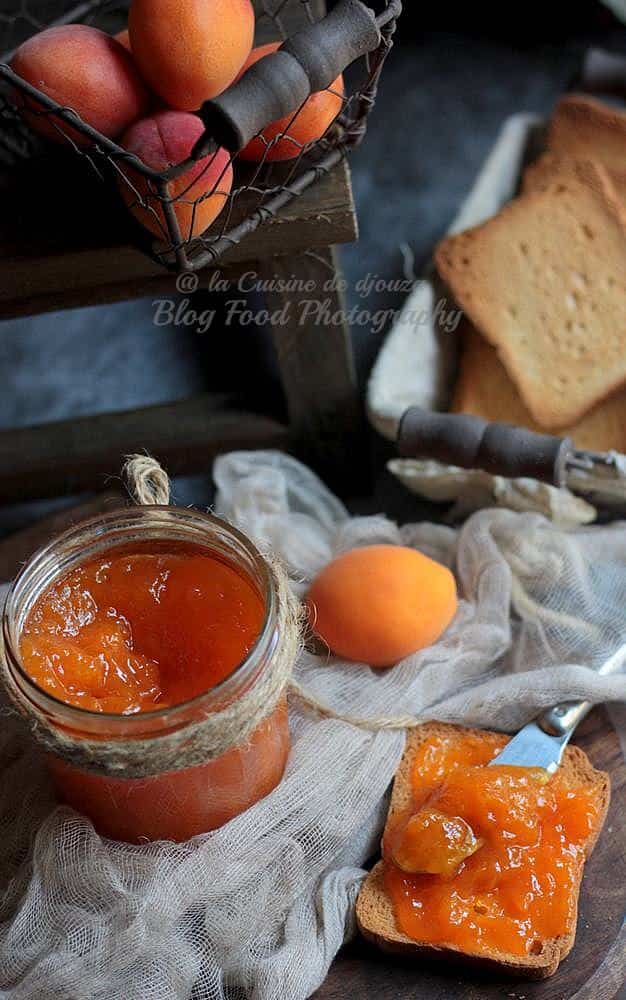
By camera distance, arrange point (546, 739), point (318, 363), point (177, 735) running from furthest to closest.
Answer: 1. point (318, 363)
2. point (546, 739)
3. point (177, 735)

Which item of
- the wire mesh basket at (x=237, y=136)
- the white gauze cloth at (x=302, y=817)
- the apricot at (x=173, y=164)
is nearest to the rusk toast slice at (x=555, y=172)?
the wire mesh basket at (x=237, y=136)

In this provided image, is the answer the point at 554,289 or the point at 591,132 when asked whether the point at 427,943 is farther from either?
the point at 591,132

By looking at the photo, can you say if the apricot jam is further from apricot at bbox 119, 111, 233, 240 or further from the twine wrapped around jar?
apricot at bbox 119, 111, 233, 240

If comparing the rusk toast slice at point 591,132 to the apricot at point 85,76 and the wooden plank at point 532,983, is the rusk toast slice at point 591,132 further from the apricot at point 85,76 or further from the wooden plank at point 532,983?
the wooden plank at point 532,983

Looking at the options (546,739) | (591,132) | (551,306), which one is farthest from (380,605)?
(591,132)

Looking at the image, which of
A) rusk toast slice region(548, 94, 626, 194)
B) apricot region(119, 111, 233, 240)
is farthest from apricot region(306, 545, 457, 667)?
rusk toast slice region(548, 94, 626, 194)

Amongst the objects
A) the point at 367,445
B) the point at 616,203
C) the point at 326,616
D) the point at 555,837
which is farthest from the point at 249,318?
the point at 555,837
